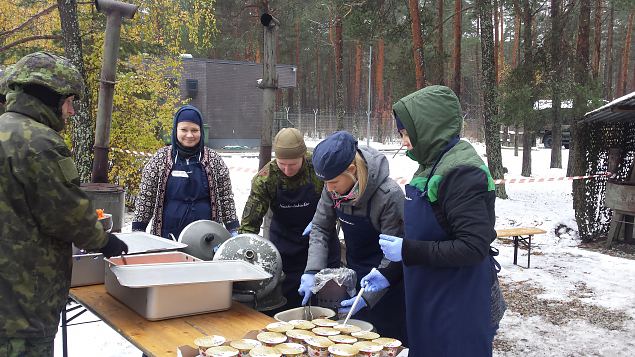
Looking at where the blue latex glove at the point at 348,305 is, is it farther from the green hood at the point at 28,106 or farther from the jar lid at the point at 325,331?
the green hood at the point at 28,106

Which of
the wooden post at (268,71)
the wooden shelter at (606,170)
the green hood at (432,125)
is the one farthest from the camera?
the wooden shelter at (606,170)

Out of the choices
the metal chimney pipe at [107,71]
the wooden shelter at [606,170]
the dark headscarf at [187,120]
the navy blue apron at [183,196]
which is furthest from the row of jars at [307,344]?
the wooden shelter at [606,170]

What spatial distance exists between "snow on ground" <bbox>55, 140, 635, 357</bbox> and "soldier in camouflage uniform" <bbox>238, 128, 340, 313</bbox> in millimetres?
1764

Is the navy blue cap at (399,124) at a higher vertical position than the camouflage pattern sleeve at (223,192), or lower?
higher

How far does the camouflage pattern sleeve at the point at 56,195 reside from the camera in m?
2.09

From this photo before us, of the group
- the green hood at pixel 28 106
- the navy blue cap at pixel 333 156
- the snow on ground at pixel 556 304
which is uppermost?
the green hood at pixel 28 106

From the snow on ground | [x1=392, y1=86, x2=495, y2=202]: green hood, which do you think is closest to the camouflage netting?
the snow on ground

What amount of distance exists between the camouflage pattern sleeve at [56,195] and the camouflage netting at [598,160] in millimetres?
8333

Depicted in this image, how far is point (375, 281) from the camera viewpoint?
2469mm

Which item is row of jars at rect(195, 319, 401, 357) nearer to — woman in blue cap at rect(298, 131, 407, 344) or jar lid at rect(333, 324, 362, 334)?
jar lid at rect(333, 324, 362, 334)

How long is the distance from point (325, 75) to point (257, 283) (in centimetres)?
4137

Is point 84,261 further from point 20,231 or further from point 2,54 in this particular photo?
point 2,54

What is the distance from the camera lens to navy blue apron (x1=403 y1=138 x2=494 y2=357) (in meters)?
2.18

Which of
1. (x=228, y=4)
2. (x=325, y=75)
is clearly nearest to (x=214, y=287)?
(x=228, y=4)
